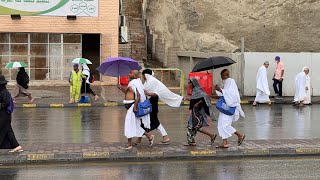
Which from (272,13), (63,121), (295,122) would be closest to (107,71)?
(63,121)

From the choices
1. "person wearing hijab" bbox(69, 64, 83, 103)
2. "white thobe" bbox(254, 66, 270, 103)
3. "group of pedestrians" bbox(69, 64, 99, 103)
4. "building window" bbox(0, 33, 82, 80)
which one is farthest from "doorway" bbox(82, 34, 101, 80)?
"white thobe" bbox(254, 66, 270, 103)

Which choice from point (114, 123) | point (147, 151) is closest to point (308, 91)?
point (114, 123)

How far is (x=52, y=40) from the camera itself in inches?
1135

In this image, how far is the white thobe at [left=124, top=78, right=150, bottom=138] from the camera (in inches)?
438

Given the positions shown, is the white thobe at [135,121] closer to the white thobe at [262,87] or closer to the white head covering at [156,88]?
the white head covering at [156,88]

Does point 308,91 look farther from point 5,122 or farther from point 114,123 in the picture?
point 5,122

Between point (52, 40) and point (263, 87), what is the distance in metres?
12.5

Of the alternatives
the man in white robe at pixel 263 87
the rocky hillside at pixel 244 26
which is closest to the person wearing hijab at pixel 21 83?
the man in white robe at pixel 263 87

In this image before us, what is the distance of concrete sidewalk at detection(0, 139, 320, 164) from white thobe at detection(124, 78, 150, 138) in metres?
0.35

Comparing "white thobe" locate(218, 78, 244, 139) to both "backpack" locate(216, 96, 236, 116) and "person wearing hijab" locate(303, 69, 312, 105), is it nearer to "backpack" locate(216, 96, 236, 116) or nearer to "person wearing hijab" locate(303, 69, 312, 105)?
"backpack" locate(216, 96, 236, 116)

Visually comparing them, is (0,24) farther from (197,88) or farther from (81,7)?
(197,88)

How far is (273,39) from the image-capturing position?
31.7 m

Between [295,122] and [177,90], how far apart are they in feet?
32.4

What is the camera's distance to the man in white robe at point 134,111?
36.5ft
